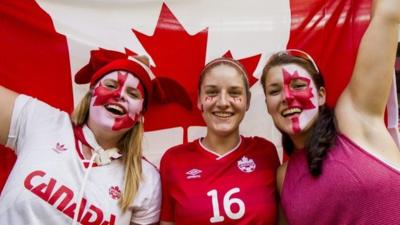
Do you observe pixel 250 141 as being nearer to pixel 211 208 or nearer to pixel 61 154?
pixel 211 208

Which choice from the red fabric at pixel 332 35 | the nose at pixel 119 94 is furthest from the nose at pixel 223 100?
the red fabric at pixel 332 35

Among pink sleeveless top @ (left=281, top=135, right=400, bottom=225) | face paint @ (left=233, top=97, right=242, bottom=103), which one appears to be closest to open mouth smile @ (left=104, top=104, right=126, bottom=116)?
face paint @ (left=233, top=97, right=242, bottom=103)

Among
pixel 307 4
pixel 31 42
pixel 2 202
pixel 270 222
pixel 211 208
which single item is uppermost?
pixel 31 42

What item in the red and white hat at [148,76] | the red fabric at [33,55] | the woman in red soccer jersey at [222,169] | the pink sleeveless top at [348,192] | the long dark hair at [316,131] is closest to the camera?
the pink sleeveless top at [348,192]

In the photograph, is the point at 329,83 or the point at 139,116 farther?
the point at 329,83

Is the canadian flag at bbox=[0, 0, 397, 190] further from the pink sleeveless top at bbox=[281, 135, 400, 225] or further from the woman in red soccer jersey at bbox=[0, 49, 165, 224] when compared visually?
the pink sleeveless top at bbox=[281, 135, 400, 225]

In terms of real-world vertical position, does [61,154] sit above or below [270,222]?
above

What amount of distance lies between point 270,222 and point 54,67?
1.21m

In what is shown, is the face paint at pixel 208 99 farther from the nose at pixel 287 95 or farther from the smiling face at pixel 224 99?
the nose at pixel 287 95

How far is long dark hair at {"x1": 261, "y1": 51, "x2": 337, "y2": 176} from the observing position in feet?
4.24

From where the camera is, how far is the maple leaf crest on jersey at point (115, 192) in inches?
56.4

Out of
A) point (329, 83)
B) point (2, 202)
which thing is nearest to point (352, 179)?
point (329, 83)

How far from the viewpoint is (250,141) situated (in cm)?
162

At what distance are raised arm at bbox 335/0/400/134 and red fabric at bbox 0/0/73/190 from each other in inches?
49.6
